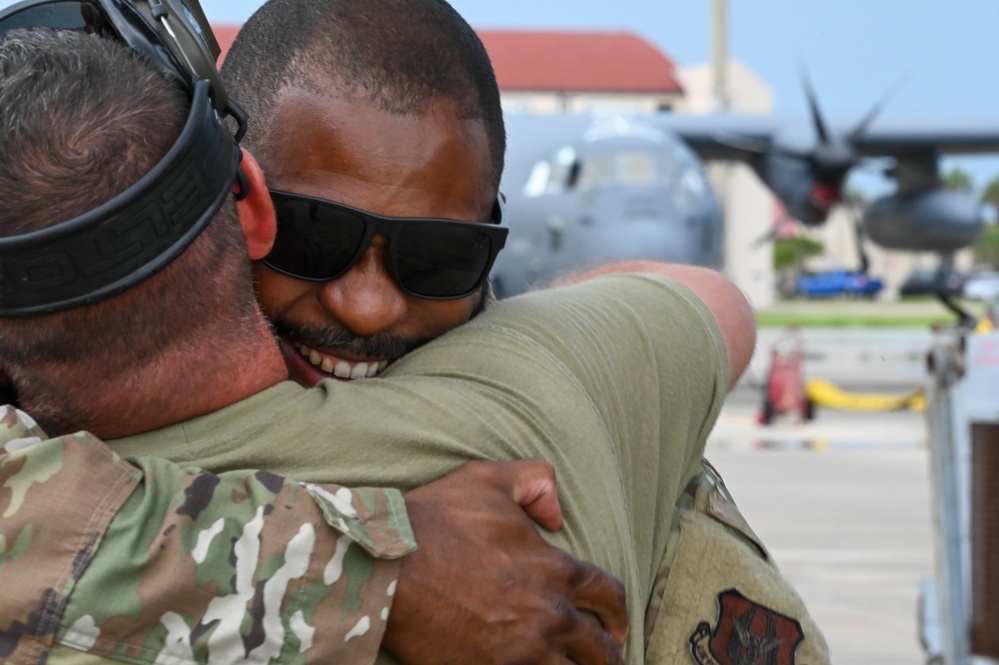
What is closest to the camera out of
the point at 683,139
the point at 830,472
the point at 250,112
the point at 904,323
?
the point at 250,112

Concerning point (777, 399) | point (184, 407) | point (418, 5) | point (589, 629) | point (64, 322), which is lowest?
point (777, 399)

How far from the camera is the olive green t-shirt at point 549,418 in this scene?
1281mm

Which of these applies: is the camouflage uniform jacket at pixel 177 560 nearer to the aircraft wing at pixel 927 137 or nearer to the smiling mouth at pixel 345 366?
the smiling mouth at pixel 345 366

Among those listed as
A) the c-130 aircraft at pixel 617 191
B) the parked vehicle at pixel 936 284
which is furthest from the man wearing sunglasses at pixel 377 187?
the c-130 aircraft at pixel 617 191

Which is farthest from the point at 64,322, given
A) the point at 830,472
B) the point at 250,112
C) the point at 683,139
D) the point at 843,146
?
the point at 683,139

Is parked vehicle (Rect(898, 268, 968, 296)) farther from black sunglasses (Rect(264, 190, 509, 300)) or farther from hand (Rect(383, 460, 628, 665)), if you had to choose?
hand (Rect(383, 460, 628, 665))

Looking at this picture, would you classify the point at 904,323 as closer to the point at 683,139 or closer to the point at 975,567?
the point at 683,139

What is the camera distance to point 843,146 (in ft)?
71.3

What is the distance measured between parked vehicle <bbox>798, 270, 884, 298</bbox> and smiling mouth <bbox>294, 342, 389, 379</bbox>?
7526 centimetres

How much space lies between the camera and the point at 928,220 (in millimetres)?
22469

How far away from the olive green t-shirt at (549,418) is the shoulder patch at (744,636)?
9cm

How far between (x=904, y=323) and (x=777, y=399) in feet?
89.6

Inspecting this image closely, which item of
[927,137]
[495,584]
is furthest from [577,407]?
[927,137]

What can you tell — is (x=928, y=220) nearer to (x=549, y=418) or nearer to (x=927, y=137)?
(x=927, y=137)
